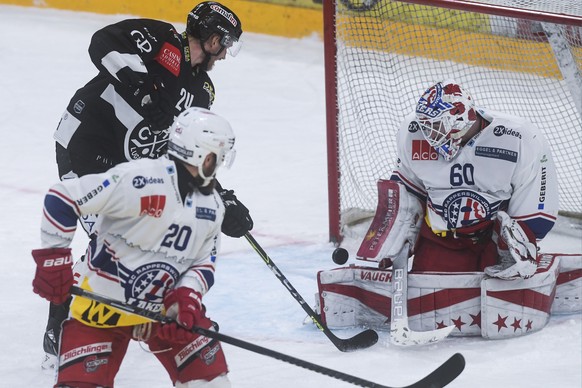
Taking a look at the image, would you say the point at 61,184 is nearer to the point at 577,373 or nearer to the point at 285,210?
Answer: the point at 577,373

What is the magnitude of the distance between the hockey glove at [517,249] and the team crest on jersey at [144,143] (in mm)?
1155

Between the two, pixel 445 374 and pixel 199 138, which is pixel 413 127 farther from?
pixel 199 138

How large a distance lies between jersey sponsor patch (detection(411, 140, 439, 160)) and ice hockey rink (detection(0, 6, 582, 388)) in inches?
24.5

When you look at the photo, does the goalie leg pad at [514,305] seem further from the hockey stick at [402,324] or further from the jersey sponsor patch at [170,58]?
the jersey sponsor patch at [170,58]

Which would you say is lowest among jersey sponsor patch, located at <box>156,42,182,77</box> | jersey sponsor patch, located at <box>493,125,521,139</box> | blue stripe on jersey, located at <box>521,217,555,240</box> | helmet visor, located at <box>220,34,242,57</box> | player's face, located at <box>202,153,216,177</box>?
blue stripe on jersey, located at <box>521,217,555,240</box>

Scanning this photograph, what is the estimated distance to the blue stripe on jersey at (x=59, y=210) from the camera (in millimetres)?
2529

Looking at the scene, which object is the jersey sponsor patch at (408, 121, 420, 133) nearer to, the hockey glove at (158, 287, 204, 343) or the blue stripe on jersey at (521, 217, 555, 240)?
the blue stripe on jersey at (521, 217, 555, 240)

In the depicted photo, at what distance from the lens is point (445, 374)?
2961 mm

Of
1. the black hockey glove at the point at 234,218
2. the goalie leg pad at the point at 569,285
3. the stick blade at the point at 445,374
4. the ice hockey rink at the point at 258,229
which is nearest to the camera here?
the stick blade at the point at 445,374

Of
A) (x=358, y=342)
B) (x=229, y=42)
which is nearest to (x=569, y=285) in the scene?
(x=358, y=342)

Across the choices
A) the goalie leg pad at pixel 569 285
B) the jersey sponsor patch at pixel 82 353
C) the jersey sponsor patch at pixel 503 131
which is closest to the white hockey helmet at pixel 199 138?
the jersey sponsor patch at pixel 82 353

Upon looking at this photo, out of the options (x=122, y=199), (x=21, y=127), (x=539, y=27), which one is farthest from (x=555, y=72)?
(x=21, y=127)

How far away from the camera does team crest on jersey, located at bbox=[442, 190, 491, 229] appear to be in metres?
3.73

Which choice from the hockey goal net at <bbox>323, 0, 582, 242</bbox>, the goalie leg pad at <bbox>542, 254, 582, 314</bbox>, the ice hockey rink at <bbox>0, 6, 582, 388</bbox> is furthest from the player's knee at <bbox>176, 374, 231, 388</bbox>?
the hockey goal net at <bbox>323, 0, 582, 242</bbox>
